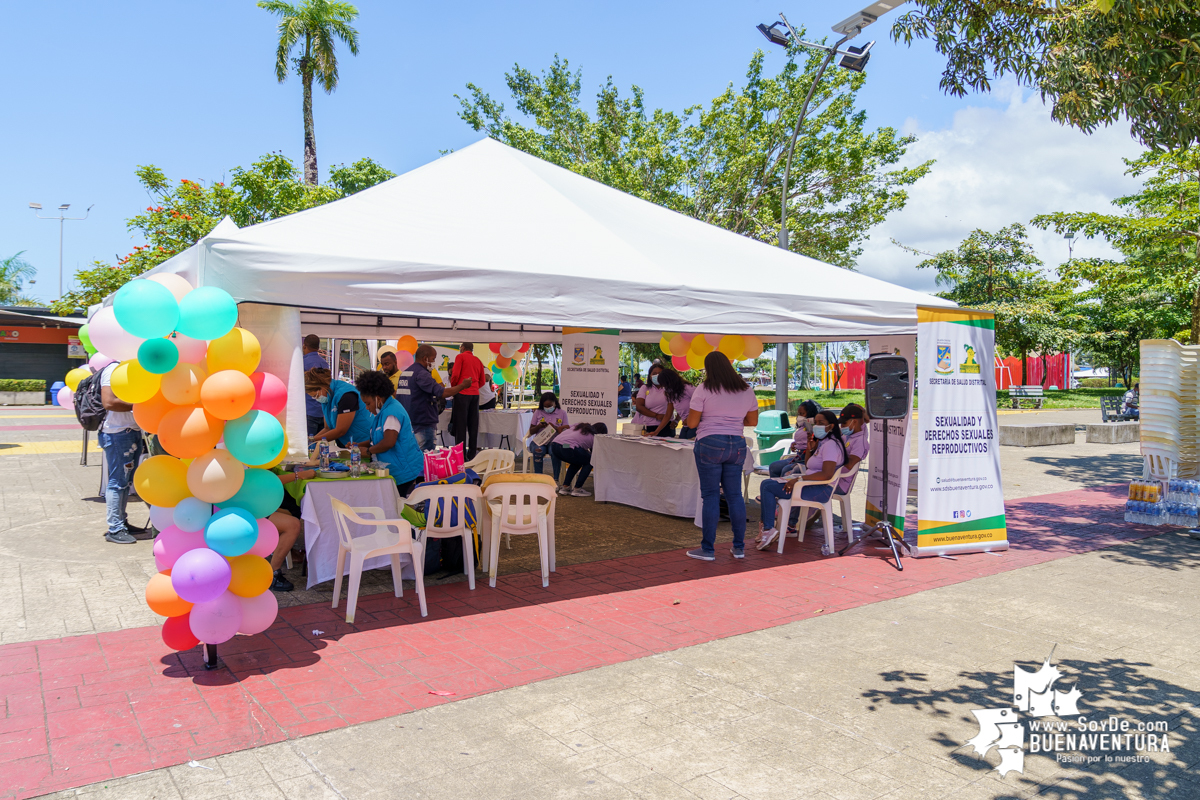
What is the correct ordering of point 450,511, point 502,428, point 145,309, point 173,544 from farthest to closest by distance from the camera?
point 502,428
point 450,511
point 173,544
point 145,309

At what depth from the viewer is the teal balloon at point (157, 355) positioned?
375 cm

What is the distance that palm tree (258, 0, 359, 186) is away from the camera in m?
25.3

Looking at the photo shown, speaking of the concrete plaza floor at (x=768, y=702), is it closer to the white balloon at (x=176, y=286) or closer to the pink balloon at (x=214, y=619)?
the pink balloon at (x=214, y=619)

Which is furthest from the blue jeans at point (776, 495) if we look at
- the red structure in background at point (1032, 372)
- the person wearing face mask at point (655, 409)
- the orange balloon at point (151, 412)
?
the red structure in background at point (1032, 372)

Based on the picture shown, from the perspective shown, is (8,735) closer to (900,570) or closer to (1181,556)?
(900,570)

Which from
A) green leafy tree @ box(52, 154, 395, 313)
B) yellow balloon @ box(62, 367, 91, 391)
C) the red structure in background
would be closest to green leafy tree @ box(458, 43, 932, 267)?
green leafy tree @ box(52, 154, 395, 313)

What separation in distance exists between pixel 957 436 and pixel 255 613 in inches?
234

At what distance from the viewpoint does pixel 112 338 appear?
12.9 feet

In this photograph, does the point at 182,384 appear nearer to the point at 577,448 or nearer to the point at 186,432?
the point at 186,432

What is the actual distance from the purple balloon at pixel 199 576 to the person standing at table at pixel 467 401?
7.23m

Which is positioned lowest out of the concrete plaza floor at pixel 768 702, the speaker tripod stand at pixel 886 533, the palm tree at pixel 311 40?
the concrete plaza floor at pixel 768 702

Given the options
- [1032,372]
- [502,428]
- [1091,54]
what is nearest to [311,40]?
[502,428]

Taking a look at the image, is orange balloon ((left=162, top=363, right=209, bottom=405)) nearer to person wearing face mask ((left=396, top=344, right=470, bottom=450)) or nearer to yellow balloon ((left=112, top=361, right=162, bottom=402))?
yellow balloon ((left=112, top=361, right=162, bottom=402))

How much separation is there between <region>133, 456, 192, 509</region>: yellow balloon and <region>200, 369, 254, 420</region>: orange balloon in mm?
385
